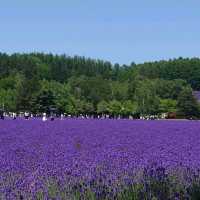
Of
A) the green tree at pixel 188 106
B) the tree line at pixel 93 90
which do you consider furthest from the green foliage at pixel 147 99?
the green tree at pixel 188 106

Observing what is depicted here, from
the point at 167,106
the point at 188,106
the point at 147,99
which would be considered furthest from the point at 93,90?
the point at 188,106

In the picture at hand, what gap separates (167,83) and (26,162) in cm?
11845

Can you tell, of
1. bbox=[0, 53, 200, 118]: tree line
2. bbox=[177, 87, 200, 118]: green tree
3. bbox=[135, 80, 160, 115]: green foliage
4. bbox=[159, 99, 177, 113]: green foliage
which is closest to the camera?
bbox=[0, 53, 200, 118]: tree line

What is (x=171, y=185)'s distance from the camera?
6914 millimetres

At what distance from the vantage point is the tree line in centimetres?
10950

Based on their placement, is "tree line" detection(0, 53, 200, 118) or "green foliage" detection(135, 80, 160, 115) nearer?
"tree line" detection(0, 53, 200, 118)

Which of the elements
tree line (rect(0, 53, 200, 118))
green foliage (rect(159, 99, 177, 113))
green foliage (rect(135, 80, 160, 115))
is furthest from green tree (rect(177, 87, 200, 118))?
green foliage (rect(135, 80, 160, 115))

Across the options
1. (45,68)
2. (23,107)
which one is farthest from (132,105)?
(45,68)

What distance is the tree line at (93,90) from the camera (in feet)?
359

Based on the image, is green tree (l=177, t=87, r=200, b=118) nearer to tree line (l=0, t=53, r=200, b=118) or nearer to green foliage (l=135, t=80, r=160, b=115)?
tree line (l=0, t=53, r=200, b=118)

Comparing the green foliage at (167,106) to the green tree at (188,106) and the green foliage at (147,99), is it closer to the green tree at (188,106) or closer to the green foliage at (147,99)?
the green foliage at (147,99)

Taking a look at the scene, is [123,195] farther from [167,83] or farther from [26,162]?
[167,83]

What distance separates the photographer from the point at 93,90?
121 m

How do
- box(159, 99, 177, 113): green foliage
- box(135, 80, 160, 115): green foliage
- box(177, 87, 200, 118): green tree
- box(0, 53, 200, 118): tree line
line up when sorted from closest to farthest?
box(0, 53, 200, 118): tree line < box(177, 87, 200, 118): green tree < box(135, 80, 160, 115): green foliage < box(159, 99, 177, 113): green foliage
